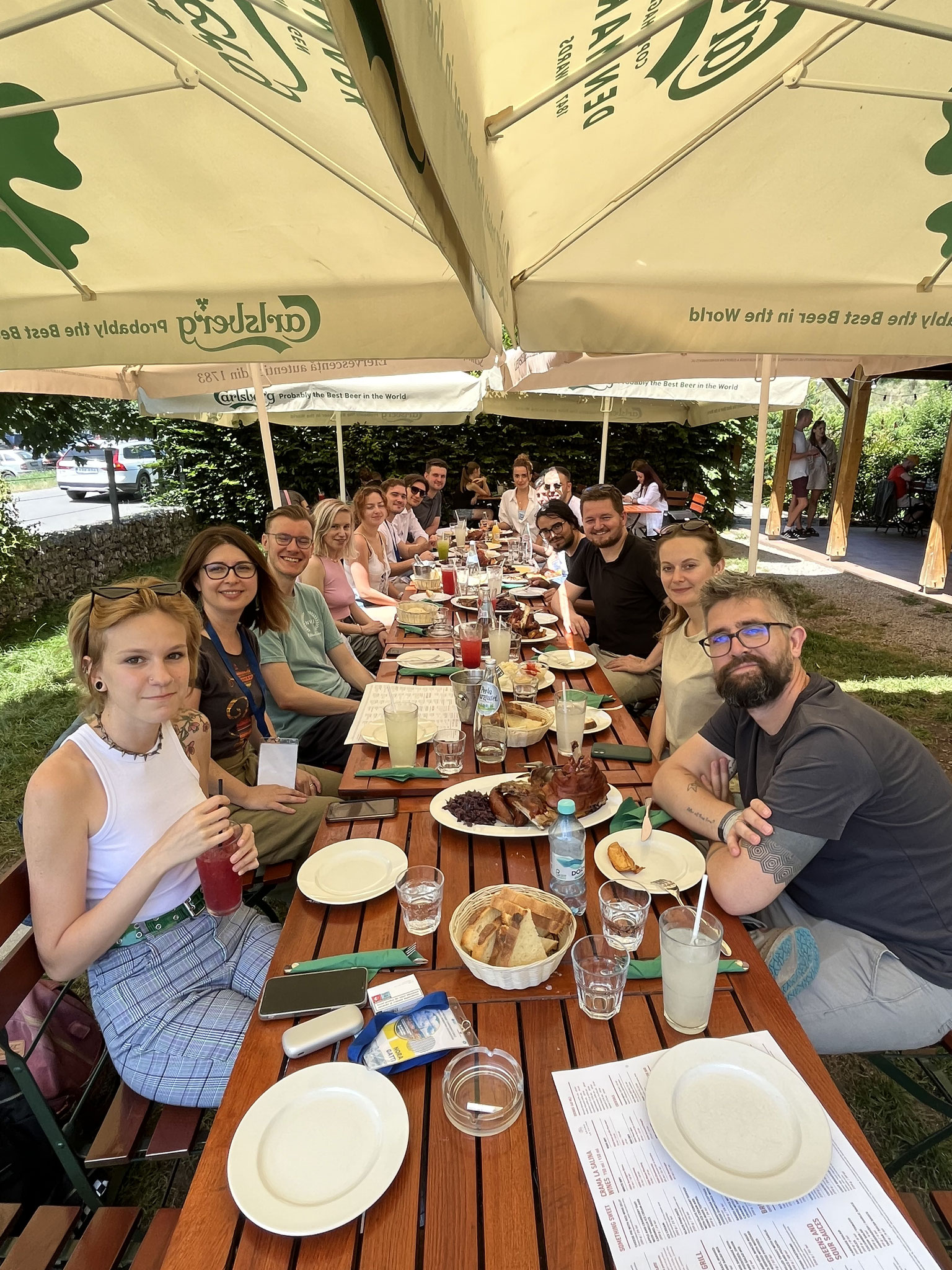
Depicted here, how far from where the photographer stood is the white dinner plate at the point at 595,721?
8.75 ft

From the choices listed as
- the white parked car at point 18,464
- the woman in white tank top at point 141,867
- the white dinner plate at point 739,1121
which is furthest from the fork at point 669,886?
the white parked car at point 18,464

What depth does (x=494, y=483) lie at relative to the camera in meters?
13.6

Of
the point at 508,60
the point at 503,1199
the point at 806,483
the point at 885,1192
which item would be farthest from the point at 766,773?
the point at 806,483

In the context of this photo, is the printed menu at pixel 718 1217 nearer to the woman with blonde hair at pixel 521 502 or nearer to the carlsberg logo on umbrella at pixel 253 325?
the carlsberg logo on umbrella at pixel 253 325

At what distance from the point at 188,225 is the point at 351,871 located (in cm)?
237

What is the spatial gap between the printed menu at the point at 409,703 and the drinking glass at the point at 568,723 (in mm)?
373

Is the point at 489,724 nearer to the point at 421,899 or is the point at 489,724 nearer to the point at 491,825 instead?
the point at 491,825

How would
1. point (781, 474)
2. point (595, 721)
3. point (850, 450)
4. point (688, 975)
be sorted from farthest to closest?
point (781, 474) → point (850, 450) → point (595, 721) → point (688, 975)

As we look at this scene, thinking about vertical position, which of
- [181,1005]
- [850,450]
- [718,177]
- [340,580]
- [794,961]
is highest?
[718,177]

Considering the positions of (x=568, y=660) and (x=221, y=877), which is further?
(x=568, y=660)

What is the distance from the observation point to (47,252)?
241 centimetres

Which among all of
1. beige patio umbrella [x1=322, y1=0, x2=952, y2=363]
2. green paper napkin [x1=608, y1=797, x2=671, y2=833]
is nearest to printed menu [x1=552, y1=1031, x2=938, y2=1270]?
green paper napkin [x1=608, y1=797, x2=671, y2=833]

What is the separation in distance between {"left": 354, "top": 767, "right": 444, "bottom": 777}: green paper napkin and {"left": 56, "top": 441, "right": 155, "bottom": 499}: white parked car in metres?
17.2

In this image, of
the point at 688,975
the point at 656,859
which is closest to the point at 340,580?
the point at 656,859
